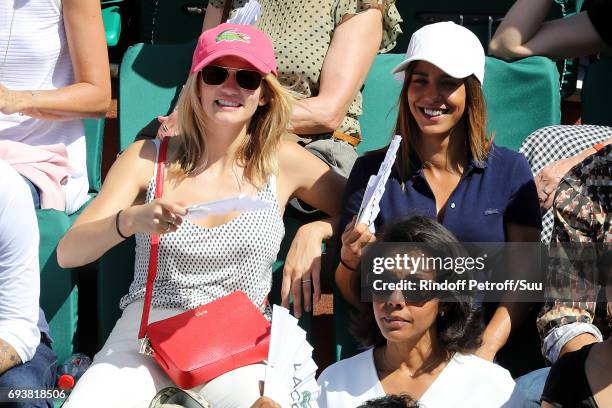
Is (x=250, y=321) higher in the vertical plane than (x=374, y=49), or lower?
lower

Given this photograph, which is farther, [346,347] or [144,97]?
[144,97]

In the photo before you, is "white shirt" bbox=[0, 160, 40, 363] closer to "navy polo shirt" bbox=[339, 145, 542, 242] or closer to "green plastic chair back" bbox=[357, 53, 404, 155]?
"navy polo shirt" bbox=[339, 145, 542, 242]

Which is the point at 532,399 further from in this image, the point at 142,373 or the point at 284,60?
the point at 284,60

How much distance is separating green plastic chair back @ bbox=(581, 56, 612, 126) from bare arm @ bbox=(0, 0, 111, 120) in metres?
1.76

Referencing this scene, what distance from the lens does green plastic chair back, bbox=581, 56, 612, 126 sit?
13.6 ft

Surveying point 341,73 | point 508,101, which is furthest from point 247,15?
point 508,101

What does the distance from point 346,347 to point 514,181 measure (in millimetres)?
699

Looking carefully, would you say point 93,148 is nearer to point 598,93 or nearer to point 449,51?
point 449,51

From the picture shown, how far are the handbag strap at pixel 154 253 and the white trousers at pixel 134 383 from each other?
0.06 meters

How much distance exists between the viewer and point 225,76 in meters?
3.33

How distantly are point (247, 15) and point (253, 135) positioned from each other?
1.40 feet

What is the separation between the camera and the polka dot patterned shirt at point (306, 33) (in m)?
3.91

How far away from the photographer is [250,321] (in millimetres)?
3078

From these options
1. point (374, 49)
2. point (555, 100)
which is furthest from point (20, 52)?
point (555, 100)
